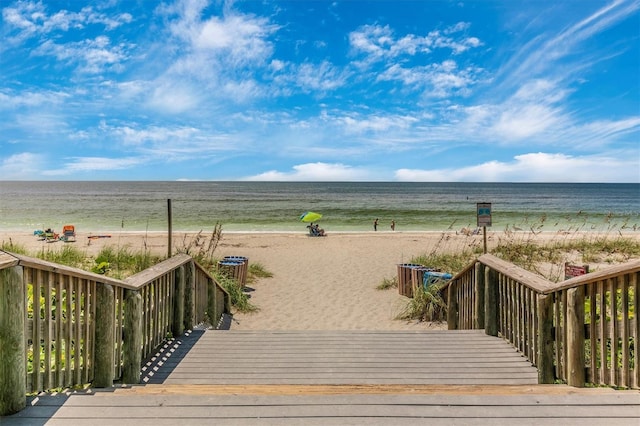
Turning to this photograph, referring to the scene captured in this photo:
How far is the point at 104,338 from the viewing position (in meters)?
3.34

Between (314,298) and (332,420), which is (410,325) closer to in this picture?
(314,298)

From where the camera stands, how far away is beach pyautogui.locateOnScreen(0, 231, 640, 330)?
25.9 feet

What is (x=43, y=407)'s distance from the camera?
8.34ft

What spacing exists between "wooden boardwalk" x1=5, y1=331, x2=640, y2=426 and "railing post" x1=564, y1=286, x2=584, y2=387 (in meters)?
0.25

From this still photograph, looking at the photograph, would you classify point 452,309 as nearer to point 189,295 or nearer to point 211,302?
point 211,302

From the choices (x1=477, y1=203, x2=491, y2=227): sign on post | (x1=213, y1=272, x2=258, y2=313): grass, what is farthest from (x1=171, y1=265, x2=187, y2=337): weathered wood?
(x1=477, y1=203, x2=491, y2=227): sign on post

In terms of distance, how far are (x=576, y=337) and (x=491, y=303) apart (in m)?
1.78

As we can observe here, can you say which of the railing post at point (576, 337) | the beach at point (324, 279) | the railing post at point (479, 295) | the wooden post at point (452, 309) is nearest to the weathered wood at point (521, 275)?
the railing post at point (479, 295)

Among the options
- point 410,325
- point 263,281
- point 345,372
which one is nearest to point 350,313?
point 410,325

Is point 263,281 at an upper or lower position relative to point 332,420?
lower

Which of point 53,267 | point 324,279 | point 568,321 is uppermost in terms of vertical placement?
point 53,267

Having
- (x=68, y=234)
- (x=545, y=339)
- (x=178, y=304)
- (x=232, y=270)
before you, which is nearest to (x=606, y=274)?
(x=545, y=339)

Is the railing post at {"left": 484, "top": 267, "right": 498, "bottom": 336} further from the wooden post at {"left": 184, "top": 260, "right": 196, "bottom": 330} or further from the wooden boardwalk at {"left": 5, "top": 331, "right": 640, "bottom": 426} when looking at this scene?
the wooden post at {"left": 184, "top": 260, "right": 196, "bottom": 330}

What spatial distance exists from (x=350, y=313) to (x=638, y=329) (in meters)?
5.82
